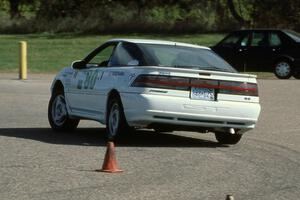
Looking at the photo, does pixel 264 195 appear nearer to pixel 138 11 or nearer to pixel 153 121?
pixel 153 121

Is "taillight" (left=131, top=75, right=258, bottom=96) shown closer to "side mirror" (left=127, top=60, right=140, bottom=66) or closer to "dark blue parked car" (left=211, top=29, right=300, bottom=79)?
"side mirror" (left=127, top=60, right=140, bottom=66)

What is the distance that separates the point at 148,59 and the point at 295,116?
592cm

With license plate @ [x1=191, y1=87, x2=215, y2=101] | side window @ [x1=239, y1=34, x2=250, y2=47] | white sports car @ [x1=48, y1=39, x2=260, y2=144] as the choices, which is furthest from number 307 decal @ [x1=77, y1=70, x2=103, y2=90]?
side window @ [x1=239, y1=34, x2=250, y2=47]

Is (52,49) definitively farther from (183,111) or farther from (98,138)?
(183,111)

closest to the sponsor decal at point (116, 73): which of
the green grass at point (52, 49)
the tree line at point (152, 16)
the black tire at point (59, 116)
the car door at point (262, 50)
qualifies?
the black tire at point (59, 116)

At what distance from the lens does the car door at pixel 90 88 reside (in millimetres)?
13781

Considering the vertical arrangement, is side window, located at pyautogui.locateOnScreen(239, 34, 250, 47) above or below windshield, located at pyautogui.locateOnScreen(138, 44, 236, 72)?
below

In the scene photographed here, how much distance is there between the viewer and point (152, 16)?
62344 millimetres

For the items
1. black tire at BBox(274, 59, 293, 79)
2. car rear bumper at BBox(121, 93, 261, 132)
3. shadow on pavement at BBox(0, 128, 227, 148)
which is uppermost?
car rear bumper at BBox(121, 93, 261, 132)

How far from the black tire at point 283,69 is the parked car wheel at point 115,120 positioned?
17.1 metres

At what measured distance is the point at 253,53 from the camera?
30.5m

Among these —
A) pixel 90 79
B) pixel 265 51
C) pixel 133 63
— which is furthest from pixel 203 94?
pixel 265 51

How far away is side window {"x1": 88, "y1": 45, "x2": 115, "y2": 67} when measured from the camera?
1430cm

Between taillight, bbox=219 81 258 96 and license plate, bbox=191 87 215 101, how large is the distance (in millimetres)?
146
